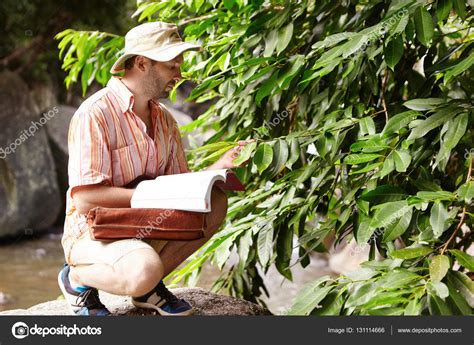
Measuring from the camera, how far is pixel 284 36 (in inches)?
87.7

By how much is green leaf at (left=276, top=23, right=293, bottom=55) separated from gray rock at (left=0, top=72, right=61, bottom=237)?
4.29 m

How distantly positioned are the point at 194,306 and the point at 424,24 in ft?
3.14

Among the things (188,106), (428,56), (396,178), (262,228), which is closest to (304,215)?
(262,228)

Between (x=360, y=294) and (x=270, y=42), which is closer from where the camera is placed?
(x=360, y=294)

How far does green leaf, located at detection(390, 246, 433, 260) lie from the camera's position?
1580 mm

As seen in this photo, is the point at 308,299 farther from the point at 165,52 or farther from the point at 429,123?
the point at 165,52

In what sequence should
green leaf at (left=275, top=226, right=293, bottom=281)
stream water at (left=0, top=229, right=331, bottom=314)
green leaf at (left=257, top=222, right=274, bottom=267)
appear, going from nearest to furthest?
green leaf at (left=257, top=222, right=274, bottom=267)
green leaf at (left=275, top=226, right=293, bottom=281)
stream water at (left=0, top=229, right=331, bottom=314)

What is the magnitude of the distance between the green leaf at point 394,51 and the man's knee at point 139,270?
76 cm

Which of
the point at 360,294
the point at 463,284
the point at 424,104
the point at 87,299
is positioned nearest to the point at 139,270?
the point at 87,299

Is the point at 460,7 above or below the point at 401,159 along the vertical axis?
above

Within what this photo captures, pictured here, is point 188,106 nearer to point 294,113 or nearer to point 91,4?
point 91,4

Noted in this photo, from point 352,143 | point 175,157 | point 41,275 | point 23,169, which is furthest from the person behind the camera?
point 23,169

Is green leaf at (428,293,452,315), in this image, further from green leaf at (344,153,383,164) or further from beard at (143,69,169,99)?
beard at (143,69,169,99)

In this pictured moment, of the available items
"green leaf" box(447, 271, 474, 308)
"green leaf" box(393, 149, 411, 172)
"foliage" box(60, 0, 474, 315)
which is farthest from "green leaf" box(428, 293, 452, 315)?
"green leaf" box(393, 149, 411, 172)
